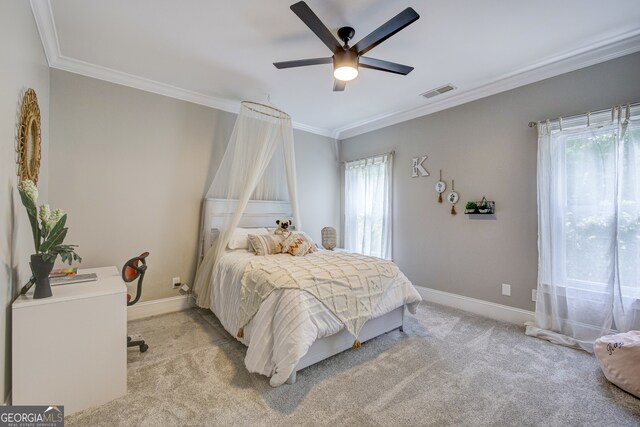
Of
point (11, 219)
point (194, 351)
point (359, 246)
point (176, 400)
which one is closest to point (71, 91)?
point (11, 219)

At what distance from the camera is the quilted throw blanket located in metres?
2.13

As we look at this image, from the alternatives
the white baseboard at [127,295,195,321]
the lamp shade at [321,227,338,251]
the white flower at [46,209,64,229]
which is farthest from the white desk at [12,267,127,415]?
the lamp shade at [321,227,338,251]

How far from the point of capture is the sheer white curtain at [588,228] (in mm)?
2387

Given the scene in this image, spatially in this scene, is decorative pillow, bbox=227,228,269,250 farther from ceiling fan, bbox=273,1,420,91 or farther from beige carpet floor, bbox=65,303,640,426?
ceiling fan, bbox=273,1,420,91

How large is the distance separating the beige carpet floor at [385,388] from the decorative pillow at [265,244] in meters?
0.89

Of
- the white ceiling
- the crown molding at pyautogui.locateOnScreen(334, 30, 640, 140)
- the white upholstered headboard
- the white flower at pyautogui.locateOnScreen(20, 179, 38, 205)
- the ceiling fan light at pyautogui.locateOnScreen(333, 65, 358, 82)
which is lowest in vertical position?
the white upholstered headboard

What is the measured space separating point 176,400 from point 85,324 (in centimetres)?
74

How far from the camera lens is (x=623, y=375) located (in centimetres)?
193

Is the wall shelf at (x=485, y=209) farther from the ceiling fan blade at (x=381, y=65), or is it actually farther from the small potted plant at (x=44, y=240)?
the small potted plant at (x=44, y=240)

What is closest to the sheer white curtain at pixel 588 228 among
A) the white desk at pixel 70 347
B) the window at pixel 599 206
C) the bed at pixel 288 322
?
the window at pixel 599 206

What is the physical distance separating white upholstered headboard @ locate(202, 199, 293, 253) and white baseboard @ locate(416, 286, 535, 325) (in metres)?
2.23

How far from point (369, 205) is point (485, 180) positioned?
1714 millimetres

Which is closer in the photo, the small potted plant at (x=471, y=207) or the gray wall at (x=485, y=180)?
the gray wall at (x=485, y=180)

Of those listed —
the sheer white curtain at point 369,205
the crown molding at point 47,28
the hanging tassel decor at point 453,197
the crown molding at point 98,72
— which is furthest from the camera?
the sheer white curtain at point 369,205
